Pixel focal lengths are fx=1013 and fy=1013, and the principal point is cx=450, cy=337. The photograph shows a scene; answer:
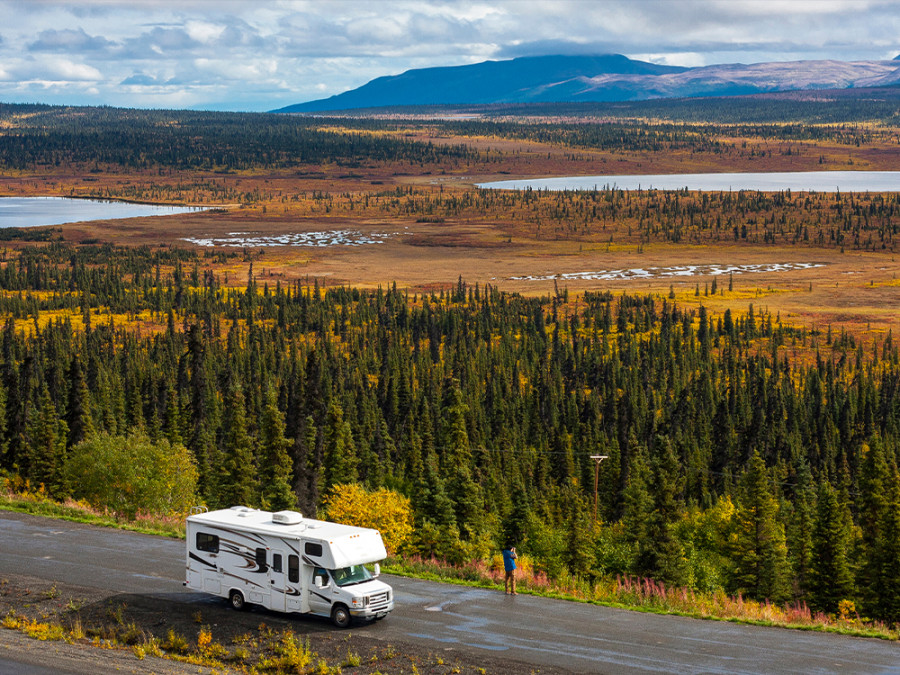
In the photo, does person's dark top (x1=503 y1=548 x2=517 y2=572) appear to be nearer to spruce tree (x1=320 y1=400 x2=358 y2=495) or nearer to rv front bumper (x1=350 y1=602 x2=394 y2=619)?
rv front bumper (x1=350 y1=602 x2=394 y2=619)

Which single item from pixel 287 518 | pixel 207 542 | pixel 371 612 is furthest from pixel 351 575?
pixel 207 542

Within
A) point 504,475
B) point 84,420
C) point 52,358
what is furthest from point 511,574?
point 52,358

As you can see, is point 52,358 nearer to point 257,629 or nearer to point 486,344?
point 486,344

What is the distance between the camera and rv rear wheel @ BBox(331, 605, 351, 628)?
121 feet

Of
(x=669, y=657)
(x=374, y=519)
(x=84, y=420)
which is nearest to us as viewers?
(x=669, y=657)

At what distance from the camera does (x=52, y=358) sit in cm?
16900

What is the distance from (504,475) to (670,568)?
167 ft

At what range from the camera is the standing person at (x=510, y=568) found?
137ft

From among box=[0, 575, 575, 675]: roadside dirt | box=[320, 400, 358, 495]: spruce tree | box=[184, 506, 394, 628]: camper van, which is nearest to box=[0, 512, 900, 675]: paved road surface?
box=[0, 575, 575, 675]: roadside dirt

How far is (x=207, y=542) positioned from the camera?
3906cm

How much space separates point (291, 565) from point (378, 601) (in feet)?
11.4

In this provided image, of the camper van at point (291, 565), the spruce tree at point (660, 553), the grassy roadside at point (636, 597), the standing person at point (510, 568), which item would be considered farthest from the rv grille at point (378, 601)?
the spruce tree at point (660, 553)

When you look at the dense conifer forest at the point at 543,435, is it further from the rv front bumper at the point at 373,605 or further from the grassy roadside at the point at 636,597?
the rv front bumper at the point at 373,605

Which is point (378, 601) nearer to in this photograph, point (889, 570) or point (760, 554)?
point (760, 554)
